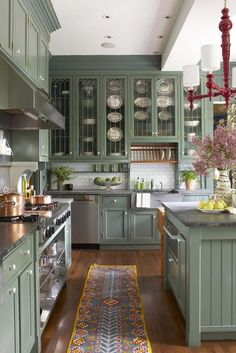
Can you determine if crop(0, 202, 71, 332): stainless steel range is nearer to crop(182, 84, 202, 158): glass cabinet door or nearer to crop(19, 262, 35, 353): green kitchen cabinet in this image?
crop(19, 262, 35, 353): green kitchen cabinet

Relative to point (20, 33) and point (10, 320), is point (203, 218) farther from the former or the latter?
point (20, 33)

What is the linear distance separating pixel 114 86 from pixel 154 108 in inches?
29.4

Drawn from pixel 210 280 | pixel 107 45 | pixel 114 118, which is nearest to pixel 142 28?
pixel 107 45

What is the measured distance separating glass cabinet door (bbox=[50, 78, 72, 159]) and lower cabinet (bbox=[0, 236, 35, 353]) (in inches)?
148

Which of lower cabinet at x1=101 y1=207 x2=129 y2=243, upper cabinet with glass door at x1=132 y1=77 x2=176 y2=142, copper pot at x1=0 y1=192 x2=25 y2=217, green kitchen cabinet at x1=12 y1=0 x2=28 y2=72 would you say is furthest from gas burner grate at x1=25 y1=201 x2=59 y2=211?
Answer: upper cabinet with glass door at x1=132 y1=77 x2=176 y2=142

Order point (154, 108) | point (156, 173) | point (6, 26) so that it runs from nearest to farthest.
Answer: point (6, 26), point (154, 108), point (156, 173)

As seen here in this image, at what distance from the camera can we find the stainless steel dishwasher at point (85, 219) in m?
5.68

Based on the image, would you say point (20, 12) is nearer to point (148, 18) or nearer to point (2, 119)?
point (2, 119)

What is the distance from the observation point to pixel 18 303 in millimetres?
2025

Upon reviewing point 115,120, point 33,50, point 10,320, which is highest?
point 33,50

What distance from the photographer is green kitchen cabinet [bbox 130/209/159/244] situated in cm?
568

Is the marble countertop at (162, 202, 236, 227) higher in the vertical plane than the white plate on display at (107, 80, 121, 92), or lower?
lower

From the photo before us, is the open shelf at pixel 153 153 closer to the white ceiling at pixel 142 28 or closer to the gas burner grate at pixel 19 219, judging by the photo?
the white ceiling at pixel 142 28

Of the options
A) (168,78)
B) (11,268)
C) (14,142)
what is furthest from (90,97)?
(11,268)
